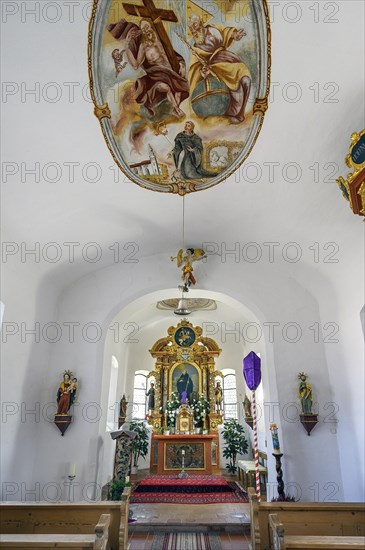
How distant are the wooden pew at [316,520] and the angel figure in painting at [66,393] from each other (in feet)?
13.9

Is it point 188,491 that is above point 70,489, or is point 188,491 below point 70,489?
below

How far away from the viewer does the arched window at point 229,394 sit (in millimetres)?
13648

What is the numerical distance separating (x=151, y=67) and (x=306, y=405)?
624 centimetres

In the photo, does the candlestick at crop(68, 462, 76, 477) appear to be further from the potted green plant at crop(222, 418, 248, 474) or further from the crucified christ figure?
the potted green plant at crop(222, 418, 248, 474)

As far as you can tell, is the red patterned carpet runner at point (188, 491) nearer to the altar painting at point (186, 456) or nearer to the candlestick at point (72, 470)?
the altar painting at point (186, 456)

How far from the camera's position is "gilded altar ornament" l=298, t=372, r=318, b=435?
7.07 meters

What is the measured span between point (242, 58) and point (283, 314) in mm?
5304

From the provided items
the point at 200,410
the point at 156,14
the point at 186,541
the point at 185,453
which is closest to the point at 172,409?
the point at 200,410

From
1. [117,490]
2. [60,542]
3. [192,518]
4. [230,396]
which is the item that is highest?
[230,396]

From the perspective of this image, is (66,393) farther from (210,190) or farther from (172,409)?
(172,409)

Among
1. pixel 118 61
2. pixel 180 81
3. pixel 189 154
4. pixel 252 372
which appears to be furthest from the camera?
pixel 252 372

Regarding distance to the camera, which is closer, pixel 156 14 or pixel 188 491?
pixel 156 14

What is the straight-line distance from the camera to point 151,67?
4297 mm

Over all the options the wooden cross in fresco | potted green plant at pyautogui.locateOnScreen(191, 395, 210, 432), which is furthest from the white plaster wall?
potted green plant at pyautogui.locateOnScreen(191, 395, 210, 432)
